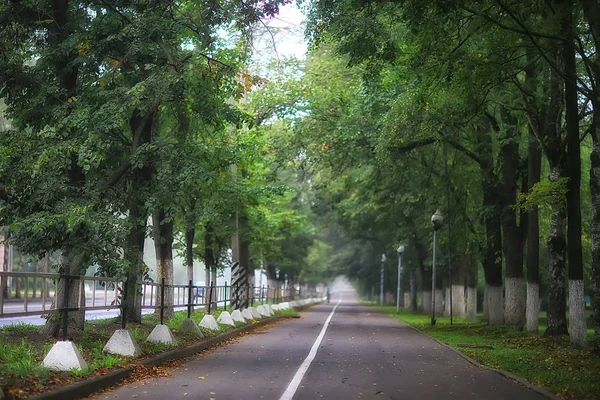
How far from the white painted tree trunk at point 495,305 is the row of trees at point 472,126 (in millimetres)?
45

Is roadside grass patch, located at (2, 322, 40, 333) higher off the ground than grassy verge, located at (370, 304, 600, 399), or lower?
higher


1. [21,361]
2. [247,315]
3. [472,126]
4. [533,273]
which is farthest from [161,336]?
[472,126]

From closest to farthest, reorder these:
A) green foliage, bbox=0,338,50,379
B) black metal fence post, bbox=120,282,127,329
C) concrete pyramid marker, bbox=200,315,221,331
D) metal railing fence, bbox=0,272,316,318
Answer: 1. green foliage, bbox=0,338,50,379
2. metal railing fence, bbox=0,272,316,318
3. black metal fence post, bbox=120,282,127,329
4. concrete pyramid marker, bbox=200,315,221,331

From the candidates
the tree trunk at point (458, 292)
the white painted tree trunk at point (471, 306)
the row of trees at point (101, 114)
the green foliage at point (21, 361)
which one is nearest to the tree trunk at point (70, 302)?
the row of trees at point (101, 114)

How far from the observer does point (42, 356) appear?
35.0 feet

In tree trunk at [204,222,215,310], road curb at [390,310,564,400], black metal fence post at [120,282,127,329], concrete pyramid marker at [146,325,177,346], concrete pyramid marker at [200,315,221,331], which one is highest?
tree trunk at [204,222,215,310]

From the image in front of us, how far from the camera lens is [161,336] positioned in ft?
47.6

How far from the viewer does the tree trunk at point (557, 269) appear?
1805 centimetres

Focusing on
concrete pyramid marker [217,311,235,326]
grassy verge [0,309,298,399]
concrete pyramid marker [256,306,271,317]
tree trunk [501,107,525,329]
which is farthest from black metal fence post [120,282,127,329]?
concrete pyramid marker [256,306,271,317]

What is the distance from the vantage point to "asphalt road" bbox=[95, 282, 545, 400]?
31.9 feet

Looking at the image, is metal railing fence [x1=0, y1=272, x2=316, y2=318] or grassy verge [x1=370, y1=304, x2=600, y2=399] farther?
grassy verge [x1=370, y1=304, x2=600, y2=399]

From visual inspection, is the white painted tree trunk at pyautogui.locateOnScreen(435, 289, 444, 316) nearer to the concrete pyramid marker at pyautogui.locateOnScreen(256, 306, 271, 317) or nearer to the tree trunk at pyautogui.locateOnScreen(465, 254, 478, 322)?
the tree trunk at pyautogui.locateOnScreen(465, 254, 478, 322)

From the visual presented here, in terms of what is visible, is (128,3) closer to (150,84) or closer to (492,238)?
(150,84)

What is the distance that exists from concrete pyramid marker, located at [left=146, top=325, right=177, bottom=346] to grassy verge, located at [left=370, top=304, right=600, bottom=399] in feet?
21.8
